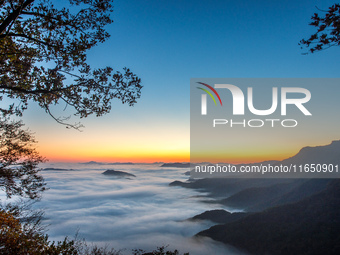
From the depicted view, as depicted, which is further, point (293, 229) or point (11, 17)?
point (293, 229)

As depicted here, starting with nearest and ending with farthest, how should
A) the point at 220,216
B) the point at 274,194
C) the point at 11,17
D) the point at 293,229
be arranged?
the point at 11,17
the point at 293,229
the point at 220,216
the point at 274,194

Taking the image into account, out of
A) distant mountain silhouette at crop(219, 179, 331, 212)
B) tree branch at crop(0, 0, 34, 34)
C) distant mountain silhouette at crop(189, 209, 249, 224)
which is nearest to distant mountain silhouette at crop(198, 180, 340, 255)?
distant mountain silhouette at crop(189, 209, 249, 224)

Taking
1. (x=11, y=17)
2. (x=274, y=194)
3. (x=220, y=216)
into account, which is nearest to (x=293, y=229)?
(x=220, y=216)

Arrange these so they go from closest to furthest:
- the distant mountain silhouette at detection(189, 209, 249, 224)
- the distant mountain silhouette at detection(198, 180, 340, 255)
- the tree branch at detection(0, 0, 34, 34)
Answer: the tree branch at detection(0, 0, 34, 34), the distant mountain silhouette at detection(198, 180, 340, 255), the distant mountain silhouette at detection(189, 209, 249, 224)

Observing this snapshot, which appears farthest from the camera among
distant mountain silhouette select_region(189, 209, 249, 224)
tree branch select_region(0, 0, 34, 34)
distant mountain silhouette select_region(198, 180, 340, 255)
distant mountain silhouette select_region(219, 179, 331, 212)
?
distant mountain silhouette select_region(219, 179, 331, 212)

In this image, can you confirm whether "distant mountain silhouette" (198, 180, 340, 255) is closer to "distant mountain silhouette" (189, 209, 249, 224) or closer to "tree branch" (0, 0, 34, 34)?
"distant mountain silhouette" (189, 209, 249, 224)

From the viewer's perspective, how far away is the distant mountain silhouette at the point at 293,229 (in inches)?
2628

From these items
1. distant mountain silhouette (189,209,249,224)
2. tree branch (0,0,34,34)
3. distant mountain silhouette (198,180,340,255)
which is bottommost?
distant mountain silhouette (189,209,249,224)

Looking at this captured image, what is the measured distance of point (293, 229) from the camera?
2948 inches

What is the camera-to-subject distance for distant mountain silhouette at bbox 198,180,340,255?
66.7 metres

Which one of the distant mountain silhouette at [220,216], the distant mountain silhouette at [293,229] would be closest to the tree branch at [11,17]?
the distant mountain silhouette at [293,229]

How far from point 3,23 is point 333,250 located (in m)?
82.3

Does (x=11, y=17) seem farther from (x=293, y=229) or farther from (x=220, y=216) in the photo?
(x=220, y=216)

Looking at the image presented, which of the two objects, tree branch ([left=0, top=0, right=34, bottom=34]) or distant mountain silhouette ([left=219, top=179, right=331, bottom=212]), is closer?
tree branch ([left=0, top=0, right=34, bottom=34])
